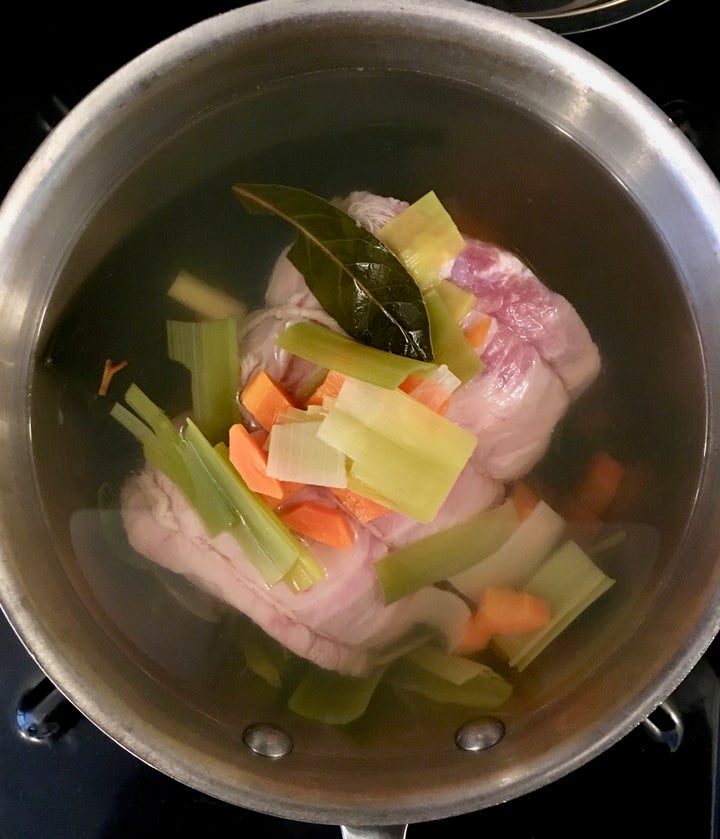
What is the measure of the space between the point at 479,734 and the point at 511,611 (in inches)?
5.7

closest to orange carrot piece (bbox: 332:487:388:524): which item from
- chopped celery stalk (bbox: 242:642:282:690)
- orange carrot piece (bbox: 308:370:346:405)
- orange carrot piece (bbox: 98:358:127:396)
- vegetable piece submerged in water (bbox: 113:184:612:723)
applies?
vegetable piece submerged in water (bbox: 113:184:612:723)

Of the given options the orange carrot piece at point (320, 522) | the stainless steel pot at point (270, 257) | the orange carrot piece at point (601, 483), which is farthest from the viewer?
the orange carrot piece at point (601, 483)

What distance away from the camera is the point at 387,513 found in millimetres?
878

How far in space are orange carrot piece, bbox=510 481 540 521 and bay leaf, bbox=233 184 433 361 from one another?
0.75ft

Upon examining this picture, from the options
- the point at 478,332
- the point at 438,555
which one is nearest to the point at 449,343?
the point at 478,332

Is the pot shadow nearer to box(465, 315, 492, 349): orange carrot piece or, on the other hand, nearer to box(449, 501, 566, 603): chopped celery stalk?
box(449, 501, 566, 603): chopped celery stalk

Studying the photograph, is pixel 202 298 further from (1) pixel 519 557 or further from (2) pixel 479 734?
(2) pixel 479 734

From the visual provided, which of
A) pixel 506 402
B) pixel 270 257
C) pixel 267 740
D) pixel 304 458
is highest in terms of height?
pixel 270 257

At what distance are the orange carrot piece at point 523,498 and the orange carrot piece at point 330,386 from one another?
0.28 meters

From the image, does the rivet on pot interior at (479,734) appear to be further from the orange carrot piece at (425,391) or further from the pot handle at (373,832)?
the orange carrot piece at (425,391)

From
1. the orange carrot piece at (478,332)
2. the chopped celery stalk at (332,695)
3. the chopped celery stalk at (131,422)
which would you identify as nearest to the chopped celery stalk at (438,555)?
the chopped celery stalk at (332,695)

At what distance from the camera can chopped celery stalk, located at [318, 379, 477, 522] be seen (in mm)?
834

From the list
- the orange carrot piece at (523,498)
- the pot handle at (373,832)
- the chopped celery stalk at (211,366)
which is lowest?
the pot handle at (373,832)

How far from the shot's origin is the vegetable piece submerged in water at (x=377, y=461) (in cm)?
85
